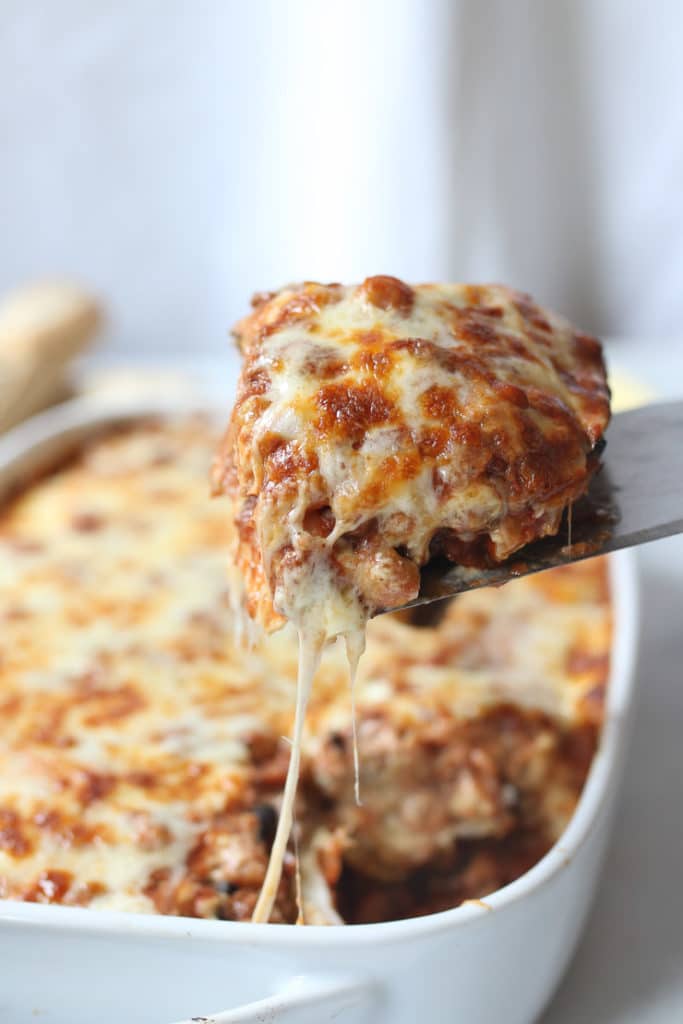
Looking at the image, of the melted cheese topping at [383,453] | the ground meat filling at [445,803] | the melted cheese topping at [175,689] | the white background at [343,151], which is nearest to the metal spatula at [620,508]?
the melted cheese topping at [383,453]

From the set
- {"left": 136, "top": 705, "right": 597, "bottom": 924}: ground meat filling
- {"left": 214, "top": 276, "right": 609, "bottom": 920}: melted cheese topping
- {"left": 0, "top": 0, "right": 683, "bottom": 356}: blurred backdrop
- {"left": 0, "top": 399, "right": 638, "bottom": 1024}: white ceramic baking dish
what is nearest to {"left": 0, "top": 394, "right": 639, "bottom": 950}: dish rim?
{"left": 0, "top": 399, "right": 638, "bottom": 1024}: white ceramic baking dish

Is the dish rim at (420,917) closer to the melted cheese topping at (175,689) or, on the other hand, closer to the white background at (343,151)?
the melted cheese topping at (175,689)

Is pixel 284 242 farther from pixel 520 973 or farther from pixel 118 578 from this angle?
pixel 520 973

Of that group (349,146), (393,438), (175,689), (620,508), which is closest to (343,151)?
(349,146)

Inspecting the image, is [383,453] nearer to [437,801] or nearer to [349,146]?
[437,801]

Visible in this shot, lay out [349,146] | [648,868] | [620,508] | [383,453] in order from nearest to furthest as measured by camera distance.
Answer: [383,453]
[620,508]
[648,868]
[349,146]

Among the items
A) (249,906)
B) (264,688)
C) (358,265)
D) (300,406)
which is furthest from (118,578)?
(358,265)
